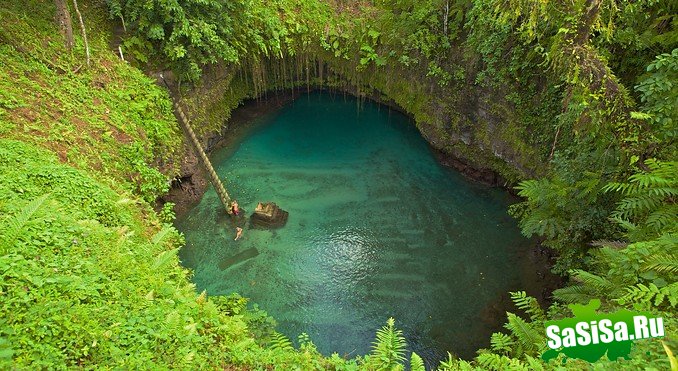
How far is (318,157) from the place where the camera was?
54.5 ft

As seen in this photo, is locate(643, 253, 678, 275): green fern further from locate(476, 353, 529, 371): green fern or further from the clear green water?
the clear green water

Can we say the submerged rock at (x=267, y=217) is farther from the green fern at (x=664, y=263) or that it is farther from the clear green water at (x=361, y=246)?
the green fern at (x=664, y=263)

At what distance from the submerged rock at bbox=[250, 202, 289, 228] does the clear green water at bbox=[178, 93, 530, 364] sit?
1.27 feet

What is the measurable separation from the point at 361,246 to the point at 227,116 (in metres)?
9.08

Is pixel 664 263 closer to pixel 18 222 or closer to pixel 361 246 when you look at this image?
pixel 361 246

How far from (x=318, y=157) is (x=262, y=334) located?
960cm

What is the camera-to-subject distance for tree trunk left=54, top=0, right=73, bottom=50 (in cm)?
1144

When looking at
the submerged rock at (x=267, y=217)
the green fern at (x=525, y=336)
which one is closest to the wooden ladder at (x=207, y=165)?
the submerged rock at (x=267, y=217)

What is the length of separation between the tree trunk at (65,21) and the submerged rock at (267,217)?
7548mm

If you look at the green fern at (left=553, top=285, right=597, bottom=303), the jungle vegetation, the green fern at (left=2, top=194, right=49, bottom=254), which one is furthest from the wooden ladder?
the green fern at (left=553, top=285, right=597, bottom=303)

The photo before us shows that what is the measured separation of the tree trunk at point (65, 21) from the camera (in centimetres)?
1144

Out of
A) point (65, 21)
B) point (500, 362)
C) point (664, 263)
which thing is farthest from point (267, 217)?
point (664, 263)

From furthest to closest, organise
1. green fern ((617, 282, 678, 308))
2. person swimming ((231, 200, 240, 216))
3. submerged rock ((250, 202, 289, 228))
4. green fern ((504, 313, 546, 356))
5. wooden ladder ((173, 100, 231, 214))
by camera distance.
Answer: person swimming ((231, 200, 240, 216))
submerged rock ((250, 202, 289, 228))
wooden ladder ((173, 100, 231, 214))
green fern ((504, 313, 546, 356))
green fern ((617, 282, 678, 308))

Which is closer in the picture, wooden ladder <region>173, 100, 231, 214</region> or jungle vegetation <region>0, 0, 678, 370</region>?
jungle vegetation <region>0, 0, 678, 370</region>
